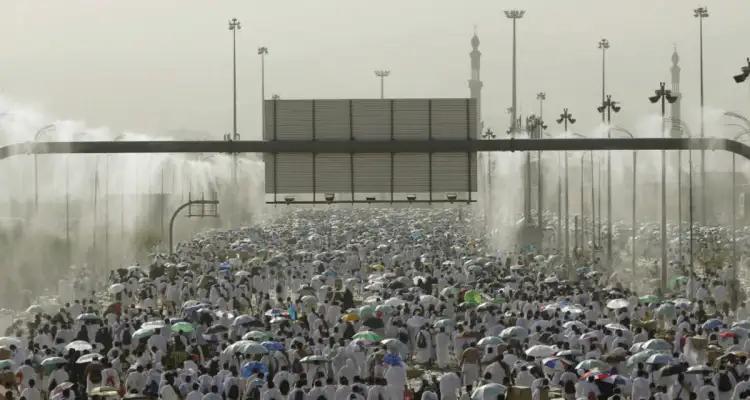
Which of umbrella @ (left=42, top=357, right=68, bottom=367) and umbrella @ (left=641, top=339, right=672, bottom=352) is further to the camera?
umbrella @ (left=641, top=339, right=672, bottom=352)

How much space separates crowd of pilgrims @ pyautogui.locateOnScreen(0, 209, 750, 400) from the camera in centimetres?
2120

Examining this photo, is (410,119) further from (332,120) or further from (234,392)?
(234,392)

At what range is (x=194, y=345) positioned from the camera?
2758 cm

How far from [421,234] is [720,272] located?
97.5ft

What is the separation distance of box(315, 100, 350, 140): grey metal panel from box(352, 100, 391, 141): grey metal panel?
199 mm

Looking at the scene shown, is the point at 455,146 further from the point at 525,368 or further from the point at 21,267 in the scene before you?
the point at 21,267

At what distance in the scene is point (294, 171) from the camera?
1217 inches

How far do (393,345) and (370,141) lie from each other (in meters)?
6.00

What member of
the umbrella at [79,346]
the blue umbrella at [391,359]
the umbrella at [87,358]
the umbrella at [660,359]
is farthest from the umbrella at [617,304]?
the umbrella at [87,358]

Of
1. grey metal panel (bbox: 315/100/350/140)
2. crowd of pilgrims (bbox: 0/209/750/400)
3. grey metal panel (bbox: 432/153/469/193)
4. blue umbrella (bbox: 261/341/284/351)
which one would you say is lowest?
crowd of pilgrims (bbox: 0/209/750/400)

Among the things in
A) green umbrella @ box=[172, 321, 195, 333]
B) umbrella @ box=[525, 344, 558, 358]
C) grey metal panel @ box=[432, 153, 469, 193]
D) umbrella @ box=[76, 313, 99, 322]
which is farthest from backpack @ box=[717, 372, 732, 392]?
umbrella @ box=[76, 313, 99, 322]

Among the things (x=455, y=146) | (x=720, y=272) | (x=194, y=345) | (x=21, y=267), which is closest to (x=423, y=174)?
(x=455, y=146)

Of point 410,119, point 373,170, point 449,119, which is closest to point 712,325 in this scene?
point 449,119

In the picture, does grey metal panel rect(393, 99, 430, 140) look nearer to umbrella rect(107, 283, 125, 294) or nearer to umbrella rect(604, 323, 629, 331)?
umbrella rect(604, 323, 629, 331)
